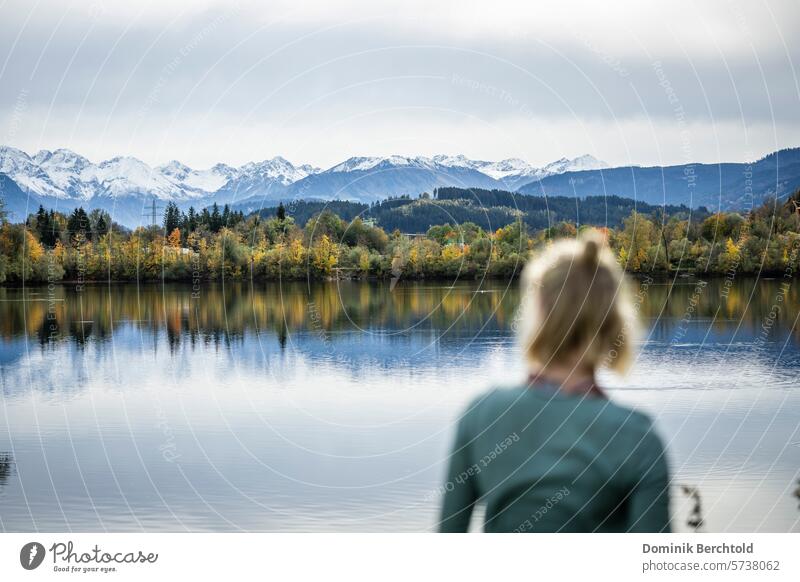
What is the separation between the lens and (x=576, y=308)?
5.23 ft

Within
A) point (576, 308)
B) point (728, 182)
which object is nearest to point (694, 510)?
point (576, 308)

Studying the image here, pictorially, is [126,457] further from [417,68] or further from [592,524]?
[592,524]

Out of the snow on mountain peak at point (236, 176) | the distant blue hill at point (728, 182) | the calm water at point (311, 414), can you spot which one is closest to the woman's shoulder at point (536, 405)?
the calm water at point (311, 414)

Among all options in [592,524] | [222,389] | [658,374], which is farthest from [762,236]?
[592,524]

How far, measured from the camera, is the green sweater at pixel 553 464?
1.54 m

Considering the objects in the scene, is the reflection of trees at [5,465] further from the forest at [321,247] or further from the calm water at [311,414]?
the forest at [321,247]

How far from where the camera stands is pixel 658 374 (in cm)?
1589

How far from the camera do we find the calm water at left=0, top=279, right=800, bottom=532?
8055 mm

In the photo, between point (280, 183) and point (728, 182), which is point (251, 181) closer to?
point (280, 183)

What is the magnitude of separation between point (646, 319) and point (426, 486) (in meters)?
16.7

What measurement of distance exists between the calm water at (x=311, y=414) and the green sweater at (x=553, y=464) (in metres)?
5.69

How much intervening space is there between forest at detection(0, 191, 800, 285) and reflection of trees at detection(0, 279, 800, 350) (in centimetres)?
92

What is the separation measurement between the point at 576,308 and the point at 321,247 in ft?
138

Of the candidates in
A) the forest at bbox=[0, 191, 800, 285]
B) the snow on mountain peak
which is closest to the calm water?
the forest at bbox=[0, 191, 800, 285]
